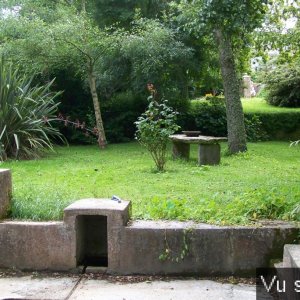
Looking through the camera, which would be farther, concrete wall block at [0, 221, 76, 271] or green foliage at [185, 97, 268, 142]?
green foliage at [185, 97, 268, 142]

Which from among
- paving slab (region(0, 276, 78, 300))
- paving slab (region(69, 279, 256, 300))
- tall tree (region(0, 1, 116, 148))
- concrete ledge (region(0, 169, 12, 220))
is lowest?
paving slab (region(0, 276, 78, 300))

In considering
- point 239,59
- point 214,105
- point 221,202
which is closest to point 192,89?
point 214,105

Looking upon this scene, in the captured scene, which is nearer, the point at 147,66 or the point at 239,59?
the point at 147,66

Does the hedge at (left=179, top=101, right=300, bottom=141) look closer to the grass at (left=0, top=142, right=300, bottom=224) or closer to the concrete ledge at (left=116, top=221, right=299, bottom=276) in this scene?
the grass at (left=0, top=142, right=300, bottom=224)

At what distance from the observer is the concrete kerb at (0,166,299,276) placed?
3844mm

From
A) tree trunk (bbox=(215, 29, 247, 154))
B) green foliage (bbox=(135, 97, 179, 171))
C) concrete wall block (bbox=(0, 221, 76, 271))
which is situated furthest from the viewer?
tree trunk (bbox=(215, 29, 247, 154))

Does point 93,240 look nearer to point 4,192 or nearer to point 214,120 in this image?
point 4,192

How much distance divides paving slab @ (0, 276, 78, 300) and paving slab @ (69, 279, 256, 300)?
10cm

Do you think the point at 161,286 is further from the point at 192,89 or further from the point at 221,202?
the point at 192,89

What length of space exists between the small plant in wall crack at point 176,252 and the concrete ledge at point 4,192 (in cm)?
142

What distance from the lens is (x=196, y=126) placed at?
51.0 feet

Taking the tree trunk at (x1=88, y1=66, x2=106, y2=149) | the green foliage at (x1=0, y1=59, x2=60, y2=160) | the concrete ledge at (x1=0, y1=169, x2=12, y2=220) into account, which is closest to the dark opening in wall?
the concrete ledge at (x1=0, y1=169, x2=12, y2=220)

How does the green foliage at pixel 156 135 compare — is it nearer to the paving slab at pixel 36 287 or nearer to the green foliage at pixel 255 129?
the paving slab at pixel 36 287

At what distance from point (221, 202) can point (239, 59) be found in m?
10.4
